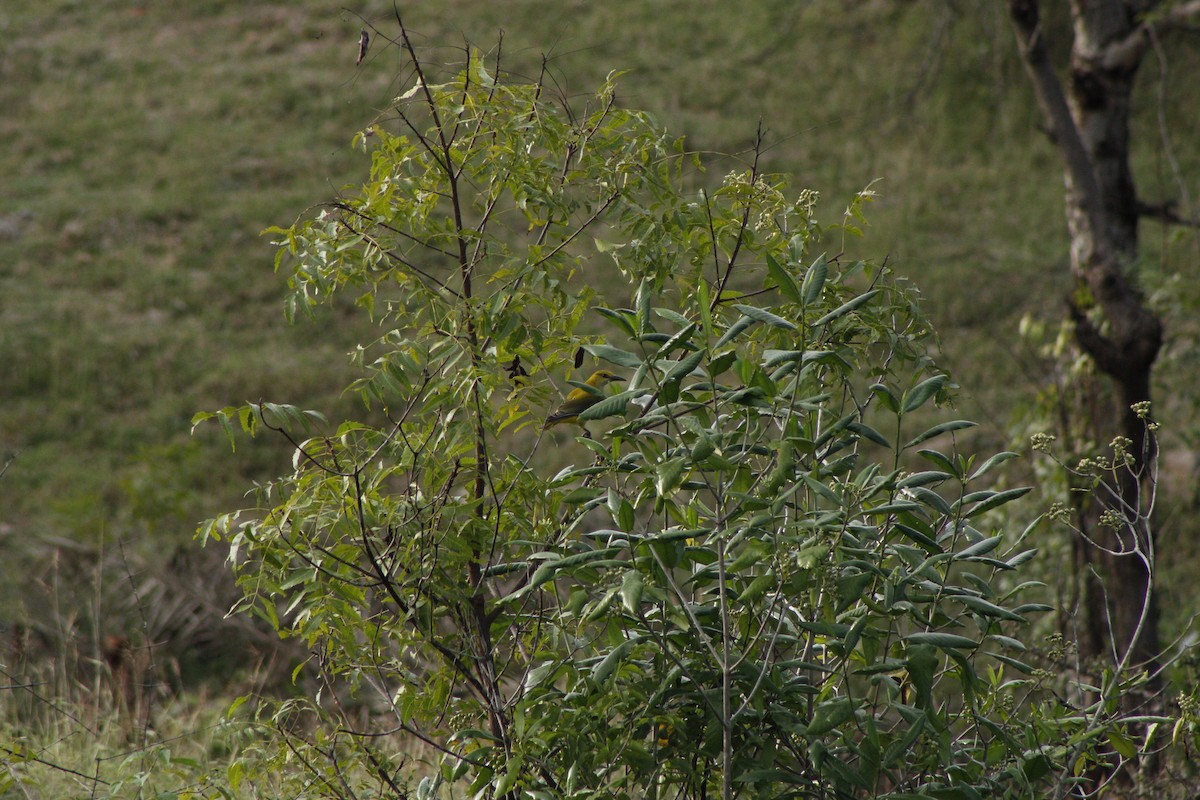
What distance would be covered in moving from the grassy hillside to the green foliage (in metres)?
5.10

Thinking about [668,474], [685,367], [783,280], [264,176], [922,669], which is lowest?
[264,176]

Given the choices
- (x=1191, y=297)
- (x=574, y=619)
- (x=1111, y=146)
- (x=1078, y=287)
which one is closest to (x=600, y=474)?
(x=574, y=619)

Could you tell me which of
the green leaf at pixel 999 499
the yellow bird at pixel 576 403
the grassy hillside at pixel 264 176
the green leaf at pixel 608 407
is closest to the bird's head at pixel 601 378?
the yellow bird at pixel 576 403

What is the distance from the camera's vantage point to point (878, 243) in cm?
1180

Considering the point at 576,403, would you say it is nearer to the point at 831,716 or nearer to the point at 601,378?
the point at 601,378

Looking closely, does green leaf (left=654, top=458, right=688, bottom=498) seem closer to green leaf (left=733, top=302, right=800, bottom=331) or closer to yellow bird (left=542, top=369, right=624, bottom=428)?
green leaf (left=733, top=302, right=800, bottom=331)

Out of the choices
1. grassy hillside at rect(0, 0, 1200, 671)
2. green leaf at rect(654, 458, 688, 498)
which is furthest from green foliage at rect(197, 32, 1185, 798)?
grassy hillside at rect(0, 0, 1200, 671)

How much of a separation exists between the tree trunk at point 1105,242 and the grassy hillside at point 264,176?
202 centimetres

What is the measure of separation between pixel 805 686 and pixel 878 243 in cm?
1037

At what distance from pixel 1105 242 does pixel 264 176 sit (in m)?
10.5

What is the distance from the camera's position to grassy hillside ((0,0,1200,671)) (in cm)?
938

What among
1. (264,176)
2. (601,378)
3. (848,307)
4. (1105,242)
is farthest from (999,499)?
(264,176)

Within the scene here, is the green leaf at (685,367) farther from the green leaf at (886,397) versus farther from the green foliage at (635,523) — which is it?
the green leaf at (886,397)

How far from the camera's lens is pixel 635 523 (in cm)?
209
